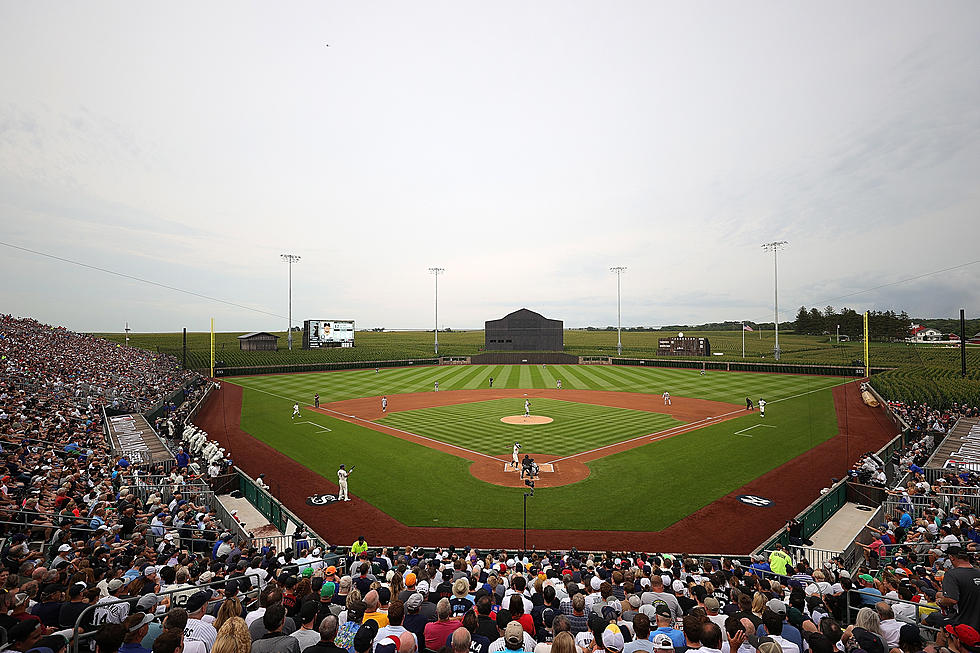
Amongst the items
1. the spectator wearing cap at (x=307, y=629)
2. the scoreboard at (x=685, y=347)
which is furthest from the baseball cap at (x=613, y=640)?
the scoreboard at (x=685, y=347)

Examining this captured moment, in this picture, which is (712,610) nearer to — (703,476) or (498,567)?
(498,567)

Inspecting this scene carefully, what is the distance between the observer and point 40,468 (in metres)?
13.4

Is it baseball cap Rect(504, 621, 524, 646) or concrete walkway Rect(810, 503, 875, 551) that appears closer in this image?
baseball cap Rect(504, 621, 524, 646)

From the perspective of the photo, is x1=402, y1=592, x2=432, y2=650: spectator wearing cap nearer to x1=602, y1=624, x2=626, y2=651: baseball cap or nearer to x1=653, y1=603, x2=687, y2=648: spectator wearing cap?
x1=602, y1=624, x2=626, y2=651: baseball cap

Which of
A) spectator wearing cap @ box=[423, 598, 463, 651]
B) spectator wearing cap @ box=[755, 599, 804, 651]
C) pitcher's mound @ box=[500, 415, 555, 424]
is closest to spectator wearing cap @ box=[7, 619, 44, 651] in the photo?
spectator wearing cap @ box=[423, 598, 463, 651]

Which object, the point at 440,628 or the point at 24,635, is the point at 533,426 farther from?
the point at 24,635

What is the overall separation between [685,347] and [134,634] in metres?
71.0

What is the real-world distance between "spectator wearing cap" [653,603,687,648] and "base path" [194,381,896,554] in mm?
7179

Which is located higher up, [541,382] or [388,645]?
[388,645]

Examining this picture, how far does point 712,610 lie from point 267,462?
20.2 metres

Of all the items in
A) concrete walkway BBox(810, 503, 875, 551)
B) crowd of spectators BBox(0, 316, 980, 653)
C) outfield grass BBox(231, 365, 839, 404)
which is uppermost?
crowd of spectators BBox(0, 316, 980, 653)

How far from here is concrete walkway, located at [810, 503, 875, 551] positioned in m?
13.5

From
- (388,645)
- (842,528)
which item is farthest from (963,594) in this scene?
(842,528)

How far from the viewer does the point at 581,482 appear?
59.6 ft
